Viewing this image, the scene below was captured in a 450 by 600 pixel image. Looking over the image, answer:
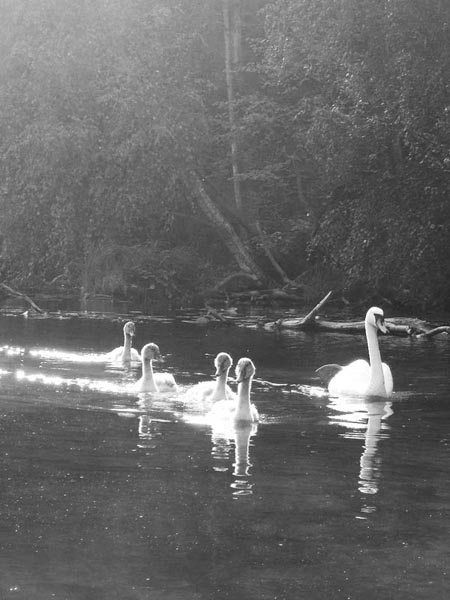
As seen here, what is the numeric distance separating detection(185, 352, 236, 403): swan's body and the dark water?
30 cm

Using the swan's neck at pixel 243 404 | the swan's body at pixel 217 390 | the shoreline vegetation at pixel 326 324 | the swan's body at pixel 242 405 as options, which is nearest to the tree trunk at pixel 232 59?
the shoreline vegetation at pixel 326 324

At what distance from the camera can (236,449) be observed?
1209 cm

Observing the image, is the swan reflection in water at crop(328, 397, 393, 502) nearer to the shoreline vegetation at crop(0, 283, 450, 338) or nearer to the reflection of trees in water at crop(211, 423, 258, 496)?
the reflection of trees in water at crop(211, 423, 258, 496)

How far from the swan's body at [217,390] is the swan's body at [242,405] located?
1054mm

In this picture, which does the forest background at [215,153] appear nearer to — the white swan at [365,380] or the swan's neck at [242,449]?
the white swan at [365,380]

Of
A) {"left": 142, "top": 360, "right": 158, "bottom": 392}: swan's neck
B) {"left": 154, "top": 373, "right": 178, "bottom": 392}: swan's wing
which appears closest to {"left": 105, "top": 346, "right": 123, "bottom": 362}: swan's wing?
{"left": 154, "top": 373, "right": 178, "bottom": 392}: swan's wing

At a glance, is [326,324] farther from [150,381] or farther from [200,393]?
[200,393]

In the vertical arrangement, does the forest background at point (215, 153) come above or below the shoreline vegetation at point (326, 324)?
above

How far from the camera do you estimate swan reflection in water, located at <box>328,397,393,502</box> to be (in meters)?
10.6

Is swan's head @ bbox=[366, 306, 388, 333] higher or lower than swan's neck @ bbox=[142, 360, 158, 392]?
higher

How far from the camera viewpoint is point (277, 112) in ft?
126

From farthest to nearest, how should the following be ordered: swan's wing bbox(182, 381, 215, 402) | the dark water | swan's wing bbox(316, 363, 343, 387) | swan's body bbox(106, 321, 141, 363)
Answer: swan's body bbox(106, 321, 141, 363) < swan's wing bbox(316, 363, 343, 387) < swan's wing bbox(182, 381, 215, 402) < the dark water

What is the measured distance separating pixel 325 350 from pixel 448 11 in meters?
6.51

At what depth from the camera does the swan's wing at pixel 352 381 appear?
16703 millimetres
